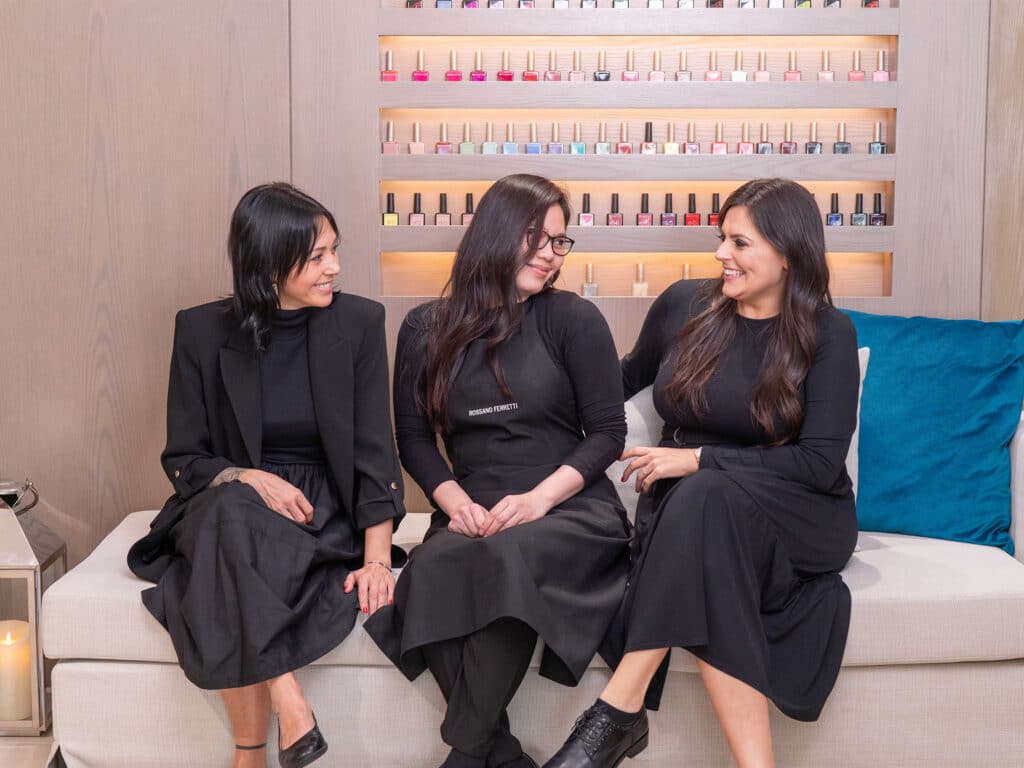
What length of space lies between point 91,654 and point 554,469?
94cm

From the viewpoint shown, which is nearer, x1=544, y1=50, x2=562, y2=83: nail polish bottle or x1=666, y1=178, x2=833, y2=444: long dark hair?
x1=666, y1=178, x2=833, y2=444: long dark hair

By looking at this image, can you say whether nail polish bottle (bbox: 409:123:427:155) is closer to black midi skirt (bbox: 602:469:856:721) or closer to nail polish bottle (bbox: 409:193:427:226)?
nail polish bottle (bbox: 409:193:427:226)

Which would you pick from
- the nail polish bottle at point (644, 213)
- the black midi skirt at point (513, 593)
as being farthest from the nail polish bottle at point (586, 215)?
the black midi skirt at point (513, 593)

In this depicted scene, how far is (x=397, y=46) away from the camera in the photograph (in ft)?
8.59

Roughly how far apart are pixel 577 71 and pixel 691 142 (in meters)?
0.34

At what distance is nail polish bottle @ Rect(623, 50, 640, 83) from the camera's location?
8.56ft

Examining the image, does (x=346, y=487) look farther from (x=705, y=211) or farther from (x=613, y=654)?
(x=705, y=211)

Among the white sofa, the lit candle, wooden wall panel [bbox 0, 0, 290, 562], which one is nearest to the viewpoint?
the white sofa

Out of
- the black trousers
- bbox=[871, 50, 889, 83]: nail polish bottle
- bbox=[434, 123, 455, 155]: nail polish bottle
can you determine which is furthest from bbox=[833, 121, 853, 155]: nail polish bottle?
the black trousers

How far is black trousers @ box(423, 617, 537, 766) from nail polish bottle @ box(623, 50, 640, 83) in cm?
145

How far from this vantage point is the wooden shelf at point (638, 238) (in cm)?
262

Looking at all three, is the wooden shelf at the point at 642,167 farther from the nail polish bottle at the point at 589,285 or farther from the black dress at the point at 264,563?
the black dress at the point at 264,563

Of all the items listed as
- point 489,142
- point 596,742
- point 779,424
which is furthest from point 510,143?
point 596,742

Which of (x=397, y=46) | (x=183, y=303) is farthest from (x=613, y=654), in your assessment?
(x=397, y=46)
